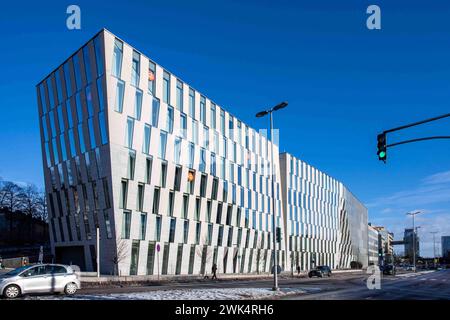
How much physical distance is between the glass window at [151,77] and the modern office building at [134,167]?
0.35 ft

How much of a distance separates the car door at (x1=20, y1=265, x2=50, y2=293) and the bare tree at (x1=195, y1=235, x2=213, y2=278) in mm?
32413

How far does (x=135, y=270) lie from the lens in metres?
43.2

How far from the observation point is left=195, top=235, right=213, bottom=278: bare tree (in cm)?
5292

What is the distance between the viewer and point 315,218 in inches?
3610

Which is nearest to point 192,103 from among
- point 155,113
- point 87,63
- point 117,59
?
point 155,113

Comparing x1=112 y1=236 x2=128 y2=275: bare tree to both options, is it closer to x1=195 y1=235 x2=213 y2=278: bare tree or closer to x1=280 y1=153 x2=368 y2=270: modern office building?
x1=195 y1=235 x2=213 y2=278: bare tree

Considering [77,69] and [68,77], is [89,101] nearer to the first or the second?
[77,69]

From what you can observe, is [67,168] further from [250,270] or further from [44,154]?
[250,270]

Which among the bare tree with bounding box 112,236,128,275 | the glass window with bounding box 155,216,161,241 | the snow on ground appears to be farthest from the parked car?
the glass window with bounding box 155,216,161,241

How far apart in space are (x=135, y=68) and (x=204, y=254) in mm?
22897

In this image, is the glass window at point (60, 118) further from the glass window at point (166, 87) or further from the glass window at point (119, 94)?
the glass window at point (166, 87)

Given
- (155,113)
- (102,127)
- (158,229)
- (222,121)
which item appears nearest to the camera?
(102,127)
